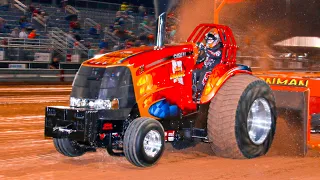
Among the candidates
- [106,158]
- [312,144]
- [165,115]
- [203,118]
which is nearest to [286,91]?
[312,144]

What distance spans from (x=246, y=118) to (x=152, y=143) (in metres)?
1.23

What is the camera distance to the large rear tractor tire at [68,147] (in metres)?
7.00

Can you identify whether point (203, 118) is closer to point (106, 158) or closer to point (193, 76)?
point (193, 76)

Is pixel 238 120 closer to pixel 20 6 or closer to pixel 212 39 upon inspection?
pixel 212 39

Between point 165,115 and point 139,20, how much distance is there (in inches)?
999

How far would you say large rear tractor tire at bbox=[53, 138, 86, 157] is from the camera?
7004 mm

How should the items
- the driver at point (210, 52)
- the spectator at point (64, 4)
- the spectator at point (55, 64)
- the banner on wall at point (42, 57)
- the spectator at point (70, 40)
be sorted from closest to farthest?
1. the driver at point (210, 52)
2. the banner on wall at point (42, 57)
3. the spectator at point (55, 64)
4. the spectator at point (70, 40)
5. the spectator at point (64, 4)

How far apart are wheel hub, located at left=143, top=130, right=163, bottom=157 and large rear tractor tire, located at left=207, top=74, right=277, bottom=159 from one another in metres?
0.71

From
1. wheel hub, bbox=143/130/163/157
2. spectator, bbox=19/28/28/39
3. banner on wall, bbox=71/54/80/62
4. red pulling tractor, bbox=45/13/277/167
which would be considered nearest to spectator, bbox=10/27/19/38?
spectator, bbox=19/28/28/39

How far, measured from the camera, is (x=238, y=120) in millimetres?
6895

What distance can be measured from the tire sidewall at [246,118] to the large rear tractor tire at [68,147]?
1874 mm

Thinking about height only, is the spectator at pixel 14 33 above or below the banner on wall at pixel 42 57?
above

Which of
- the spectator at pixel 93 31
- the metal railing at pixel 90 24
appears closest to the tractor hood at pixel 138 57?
the spectator at pixel 93 31

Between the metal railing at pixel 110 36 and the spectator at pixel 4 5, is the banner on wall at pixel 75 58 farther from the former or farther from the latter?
the spectator at pixel 4 5
